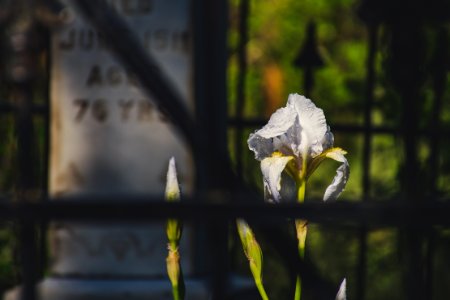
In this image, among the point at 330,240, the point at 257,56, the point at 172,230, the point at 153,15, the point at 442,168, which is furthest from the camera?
the point at 257,56

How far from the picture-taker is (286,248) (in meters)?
1.67

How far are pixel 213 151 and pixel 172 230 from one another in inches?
5.0

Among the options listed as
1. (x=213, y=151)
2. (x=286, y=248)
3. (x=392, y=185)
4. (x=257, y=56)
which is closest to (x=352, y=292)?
(x=392, y=185)

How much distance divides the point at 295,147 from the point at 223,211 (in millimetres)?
425

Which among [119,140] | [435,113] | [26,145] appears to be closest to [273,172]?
[26,145]

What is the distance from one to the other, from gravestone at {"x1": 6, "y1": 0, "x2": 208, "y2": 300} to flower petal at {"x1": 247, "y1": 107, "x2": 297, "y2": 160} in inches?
65.8

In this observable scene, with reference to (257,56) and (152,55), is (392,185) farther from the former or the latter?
(257,56)

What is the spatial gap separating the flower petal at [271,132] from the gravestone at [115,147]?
1672mm

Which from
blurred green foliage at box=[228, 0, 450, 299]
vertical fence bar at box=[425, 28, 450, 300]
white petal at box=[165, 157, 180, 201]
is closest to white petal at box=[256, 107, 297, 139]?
white petal at box=[165, 157, 180, 201]

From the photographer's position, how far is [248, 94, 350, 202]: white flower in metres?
1.10

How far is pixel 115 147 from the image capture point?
9.46 ft

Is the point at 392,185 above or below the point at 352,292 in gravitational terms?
above

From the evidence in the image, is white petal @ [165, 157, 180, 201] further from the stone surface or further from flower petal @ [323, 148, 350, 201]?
the stone surface

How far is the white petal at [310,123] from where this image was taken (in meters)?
1.12
